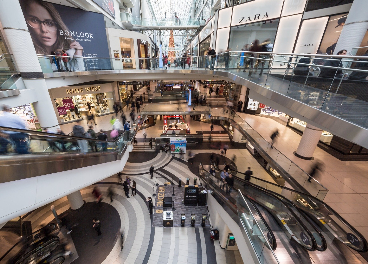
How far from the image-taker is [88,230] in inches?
315

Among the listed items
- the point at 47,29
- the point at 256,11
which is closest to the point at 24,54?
the point at 47,29

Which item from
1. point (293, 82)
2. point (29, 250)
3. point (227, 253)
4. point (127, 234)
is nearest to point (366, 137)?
point (293, 82)

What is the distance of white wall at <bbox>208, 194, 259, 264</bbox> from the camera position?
499 centimetres

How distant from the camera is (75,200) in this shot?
29.3ft

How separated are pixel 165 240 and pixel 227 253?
3.03 meters

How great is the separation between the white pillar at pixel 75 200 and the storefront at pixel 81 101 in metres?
7.15

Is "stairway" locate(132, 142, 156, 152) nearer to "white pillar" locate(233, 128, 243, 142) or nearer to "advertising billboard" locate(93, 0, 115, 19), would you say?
"white pillar" locate(233, 128, 243, 142)

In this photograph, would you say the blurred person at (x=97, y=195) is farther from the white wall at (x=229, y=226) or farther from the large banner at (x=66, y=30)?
the large banner at (x=66, y=30)

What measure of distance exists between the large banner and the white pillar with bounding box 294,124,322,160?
13.6 meters

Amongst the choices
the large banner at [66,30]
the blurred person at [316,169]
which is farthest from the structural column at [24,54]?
the blurred person at [316,169]

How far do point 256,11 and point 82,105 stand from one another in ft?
53.5

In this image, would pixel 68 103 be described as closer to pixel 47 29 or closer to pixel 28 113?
pixel 28 113

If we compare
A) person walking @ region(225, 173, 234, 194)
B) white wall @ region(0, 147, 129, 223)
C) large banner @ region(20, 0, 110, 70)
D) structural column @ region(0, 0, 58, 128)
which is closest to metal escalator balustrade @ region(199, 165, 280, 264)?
person walking @ region(225, 173, 234, 194)

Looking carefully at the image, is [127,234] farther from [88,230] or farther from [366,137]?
[366,137]
